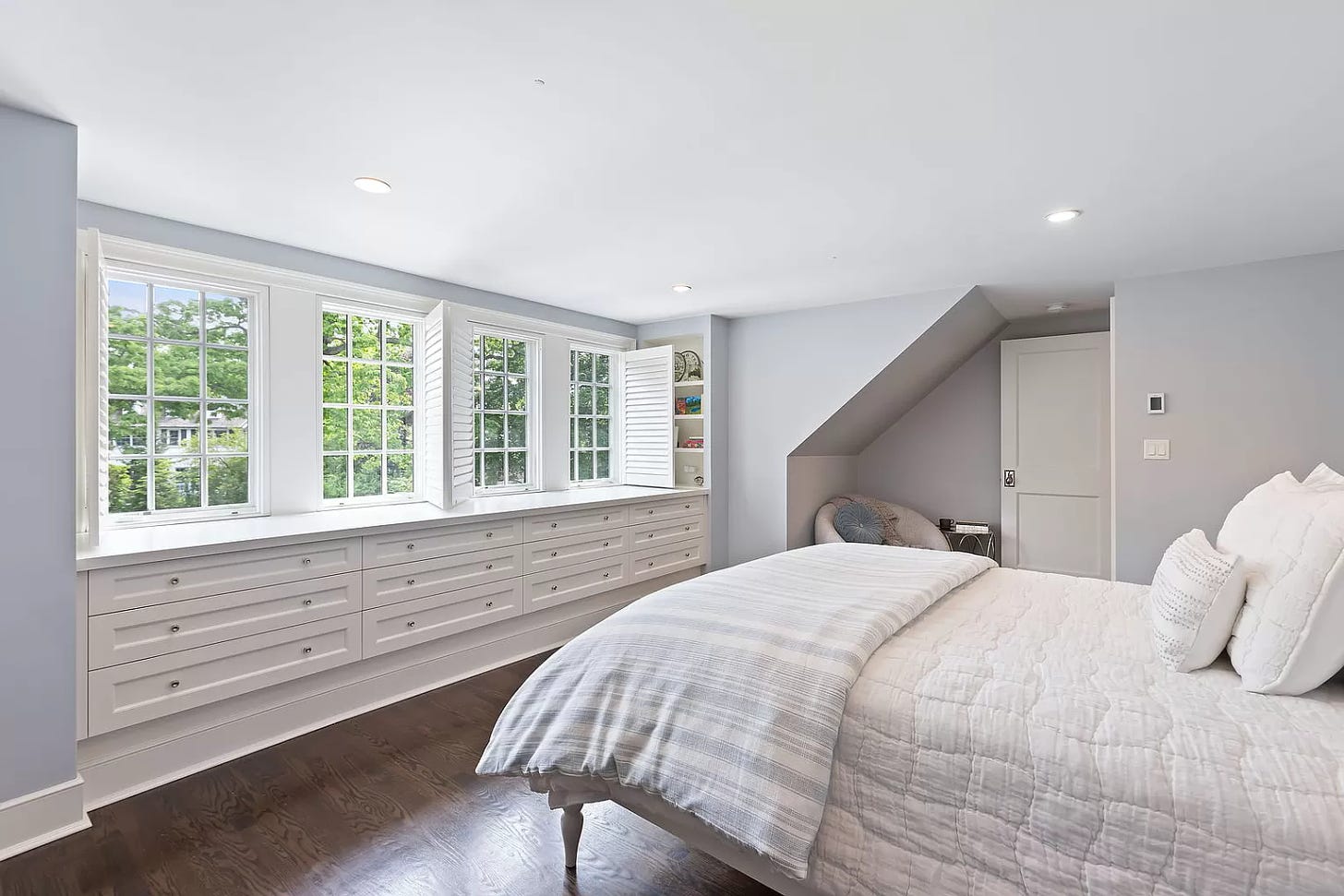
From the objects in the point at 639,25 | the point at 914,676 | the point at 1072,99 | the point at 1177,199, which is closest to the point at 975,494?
the point at 1177,199

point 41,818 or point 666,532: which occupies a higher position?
point 666,532

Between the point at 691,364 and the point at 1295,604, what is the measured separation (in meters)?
4.25

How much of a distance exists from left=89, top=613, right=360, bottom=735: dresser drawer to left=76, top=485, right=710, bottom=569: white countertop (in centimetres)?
38

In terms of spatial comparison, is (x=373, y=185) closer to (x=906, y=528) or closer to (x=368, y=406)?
(x=368, y=406)

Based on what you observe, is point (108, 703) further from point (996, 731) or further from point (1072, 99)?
point (1072, 99)

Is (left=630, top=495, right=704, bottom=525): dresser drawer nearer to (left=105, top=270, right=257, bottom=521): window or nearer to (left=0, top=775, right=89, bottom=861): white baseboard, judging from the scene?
(left=105, top=270, right=257, bottom=521): window

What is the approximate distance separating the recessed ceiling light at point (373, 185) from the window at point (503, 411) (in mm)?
1792

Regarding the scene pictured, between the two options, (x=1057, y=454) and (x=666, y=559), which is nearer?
(x=666, y=559)

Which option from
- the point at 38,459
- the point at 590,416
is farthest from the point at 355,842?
the point at 590,416

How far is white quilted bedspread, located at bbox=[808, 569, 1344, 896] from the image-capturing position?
3.34 feet

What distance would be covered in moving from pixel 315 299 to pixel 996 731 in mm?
3575

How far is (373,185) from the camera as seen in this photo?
242 cm

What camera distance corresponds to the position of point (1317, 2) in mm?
1422

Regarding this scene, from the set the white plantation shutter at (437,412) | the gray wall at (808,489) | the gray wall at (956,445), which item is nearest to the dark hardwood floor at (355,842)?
the white plantation shutter at (437,412)
